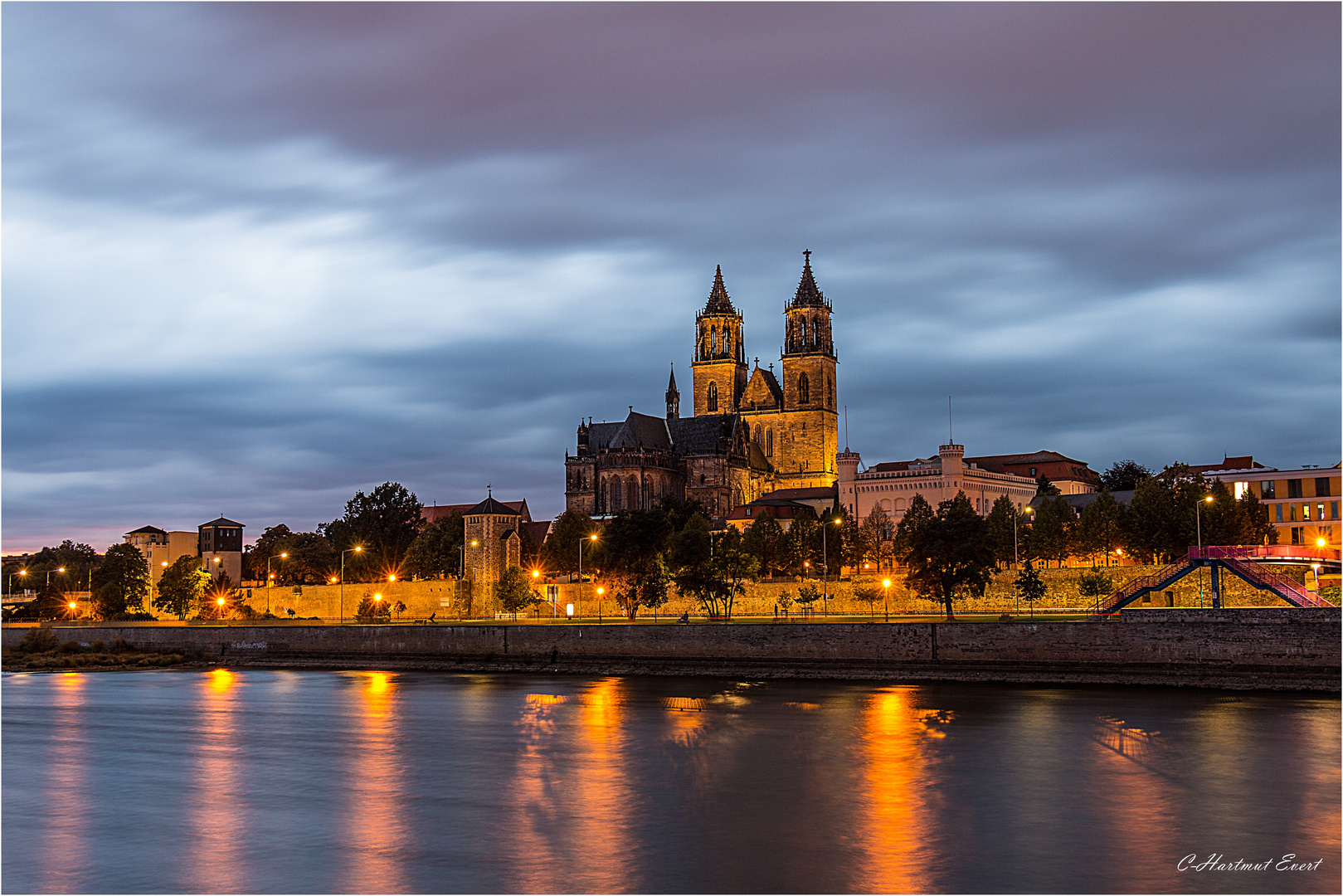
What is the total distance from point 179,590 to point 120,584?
543cm

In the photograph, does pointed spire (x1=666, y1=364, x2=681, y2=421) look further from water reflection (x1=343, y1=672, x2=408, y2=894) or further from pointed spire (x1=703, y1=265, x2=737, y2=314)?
water reflection (x1=343, y1=672, x2=408, y2=894)

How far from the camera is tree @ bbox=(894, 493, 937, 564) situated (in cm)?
6588

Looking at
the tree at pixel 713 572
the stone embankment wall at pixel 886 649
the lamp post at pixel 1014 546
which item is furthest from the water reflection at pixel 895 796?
the lamp post at pixel 1014 546

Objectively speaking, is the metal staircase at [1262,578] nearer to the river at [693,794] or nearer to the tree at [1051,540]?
the river at [693,794]

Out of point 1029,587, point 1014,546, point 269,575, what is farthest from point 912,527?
point 269,575

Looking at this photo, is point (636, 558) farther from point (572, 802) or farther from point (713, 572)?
point (572, 802)

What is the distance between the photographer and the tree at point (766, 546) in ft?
294

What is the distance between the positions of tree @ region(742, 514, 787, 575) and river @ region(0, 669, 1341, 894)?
38867 millimetres

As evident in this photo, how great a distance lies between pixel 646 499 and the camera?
431 ft

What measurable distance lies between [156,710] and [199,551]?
7881 cm

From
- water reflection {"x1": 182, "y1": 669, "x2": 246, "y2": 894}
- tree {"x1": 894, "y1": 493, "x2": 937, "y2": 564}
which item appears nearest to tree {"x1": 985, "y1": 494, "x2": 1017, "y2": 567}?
tree {"x1": 894, "y1": 493, "x2": 937, "y2": 564}

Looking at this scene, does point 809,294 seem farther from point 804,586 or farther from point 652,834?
point 652,834
